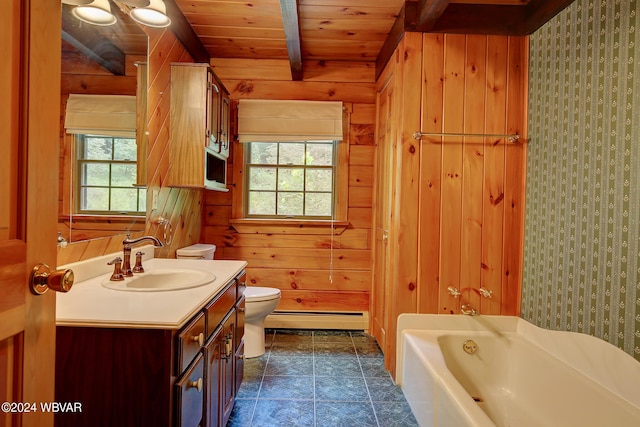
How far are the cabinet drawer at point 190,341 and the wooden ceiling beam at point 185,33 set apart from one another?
1986 mm

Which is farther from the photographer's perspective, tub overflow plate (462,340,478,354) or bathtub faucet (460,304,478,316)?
bathtub faucet (460,304,478,316)

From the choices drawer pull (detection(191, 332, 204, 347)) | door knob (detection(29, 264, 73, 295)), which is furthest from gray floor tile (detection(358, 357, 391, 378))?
door knob (detection(29, 264, 73, 295))

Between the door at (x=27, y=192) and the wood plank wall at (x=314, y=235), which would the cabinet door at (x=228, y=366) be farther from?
the wood plank wall at (x=314, y=235)

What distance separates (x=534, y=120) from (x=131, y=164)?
2.17m

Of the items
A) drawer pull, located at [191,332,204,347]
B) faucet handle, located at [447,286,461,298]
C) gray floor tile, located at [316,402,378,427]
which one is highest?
drawer pull, located at [191,332,204,347]

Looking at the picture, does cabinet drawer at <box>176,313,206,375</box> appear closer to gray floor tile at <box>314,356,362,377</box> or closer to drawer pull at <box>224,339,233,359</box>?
drawer pull at <box>224,339,233,359</box>

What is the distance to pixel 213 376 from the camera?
129 cm

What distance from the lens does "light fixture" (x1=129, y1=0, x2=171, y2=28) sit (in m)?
1.68

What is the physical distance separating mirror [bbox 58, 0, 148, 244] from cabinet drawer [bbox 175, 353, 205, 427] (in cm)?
75

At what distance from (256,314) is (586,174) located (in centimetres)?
198

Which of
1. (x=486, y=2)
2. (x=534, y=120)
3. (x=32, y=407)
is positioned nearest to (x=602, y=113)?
(x=534, y=120)

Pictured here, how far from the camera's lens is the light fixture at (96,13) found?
4.44 ft

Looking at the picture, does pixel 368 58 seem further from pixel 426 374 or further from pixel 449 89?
pixel 426 374

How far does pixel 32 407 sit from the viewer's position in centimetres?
66
